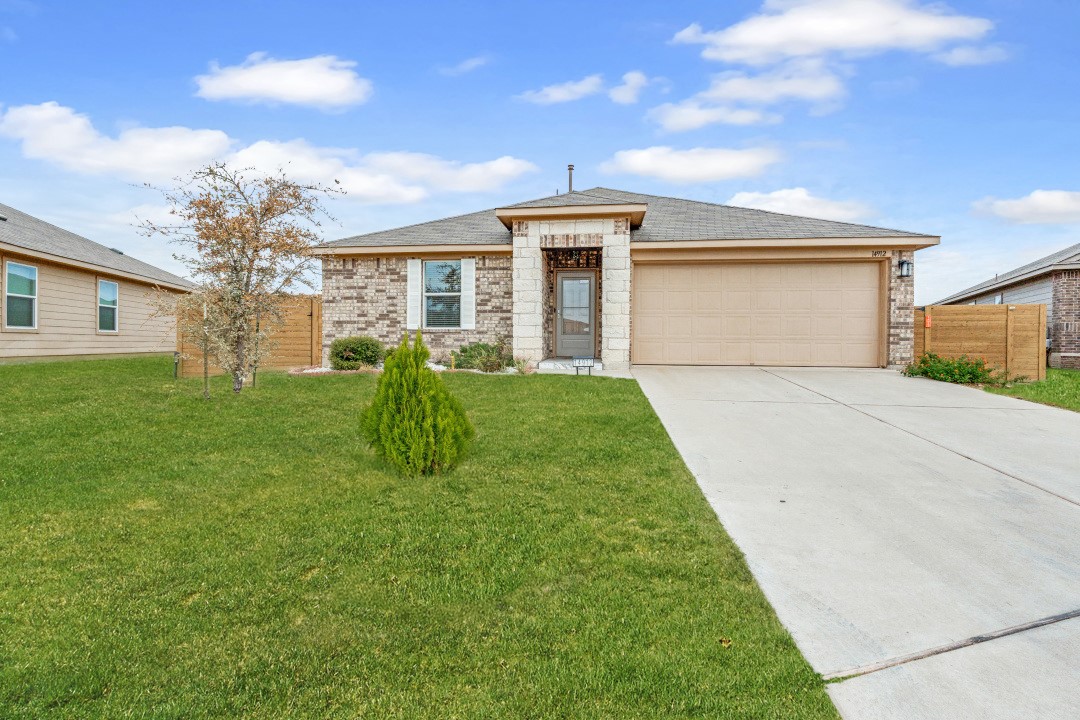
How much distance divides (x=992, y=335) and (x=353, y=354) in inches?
561

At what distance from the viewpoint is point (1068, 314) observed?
54.0ft

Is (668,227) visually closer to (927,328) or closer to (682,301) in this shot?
(682,301)

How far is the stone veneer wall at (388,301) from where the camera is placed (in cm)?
1320

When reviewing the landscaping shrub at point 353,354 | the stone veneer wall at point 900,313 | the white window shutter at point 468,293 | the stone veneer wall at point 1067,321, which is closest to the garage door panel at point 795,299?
the stone veneer wall at point 900,313

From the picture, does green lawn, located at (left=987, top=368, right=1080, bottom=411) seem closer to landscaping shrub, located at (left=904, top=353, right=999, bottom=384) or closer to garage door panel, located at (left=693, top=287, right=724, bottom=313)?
landscaping shrub, located at (left=904, top=353, right=999, bottom=384)

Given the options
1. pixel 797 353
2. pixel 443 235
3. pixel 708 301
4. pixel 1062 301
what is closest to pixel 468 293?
pixel 443 235

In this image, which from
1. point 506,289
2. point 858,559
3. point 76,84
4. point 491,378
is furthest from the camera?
point 506,289

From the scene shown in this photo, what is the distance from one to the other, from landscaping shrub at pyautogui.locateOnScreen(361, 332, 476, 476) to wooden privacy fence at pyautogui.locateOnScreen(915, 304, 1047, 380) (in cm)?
1194

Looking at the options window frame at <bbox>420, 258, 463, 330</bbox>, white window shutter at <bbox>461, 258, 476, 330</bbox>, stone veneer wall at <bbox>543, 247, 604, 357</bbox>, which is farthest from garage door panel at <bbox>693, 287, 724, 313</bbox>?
window frame at <bbox>420, 258, 463, 330</bbox>

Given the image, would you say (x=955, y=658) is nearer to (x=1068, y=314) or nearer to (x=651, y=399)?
(x=651, y=399)

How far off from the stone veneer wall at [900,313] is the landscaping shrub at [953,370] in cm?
47

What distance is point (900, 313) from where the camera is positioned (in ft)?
39.9

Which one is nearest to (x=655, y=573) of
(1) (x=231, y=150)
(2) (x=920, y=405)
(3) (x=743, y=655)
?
(3) (x=743, y=655)

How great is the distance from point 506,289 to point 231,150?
6275 mm
